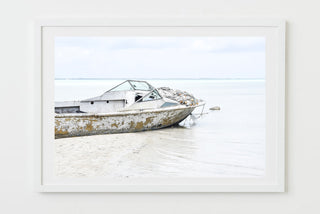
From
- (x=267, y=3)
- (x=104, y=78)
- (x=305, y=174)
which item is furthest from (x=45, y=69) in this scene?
(x=305, y=174)

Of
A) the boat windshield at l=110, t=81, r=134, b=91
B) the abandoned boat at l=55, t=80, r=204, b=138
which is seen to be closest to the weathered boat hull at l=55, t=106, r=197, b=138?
the abandoned boat at l=55, t=80, r=204, b=138

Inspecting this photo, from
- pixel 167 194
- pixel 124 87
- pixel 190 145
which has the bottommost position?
pixel 167 194

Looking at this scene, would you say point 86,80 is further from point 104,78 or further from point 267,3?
point 267,3

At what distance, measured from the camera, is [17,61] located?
1672mm

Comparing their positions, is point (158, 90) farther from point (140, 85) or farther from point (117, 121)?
point (117, 121)

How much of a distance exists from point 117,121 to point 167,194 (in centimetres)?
37

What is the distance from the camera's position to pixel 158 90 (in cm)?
168

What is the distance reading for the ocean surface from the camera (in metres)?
1.65

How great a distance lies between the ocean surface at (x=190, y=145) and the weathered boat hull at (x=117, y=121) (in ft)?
0.11

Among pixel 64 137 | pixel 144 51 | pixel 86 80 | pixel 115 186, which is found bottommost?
pixel 115 186

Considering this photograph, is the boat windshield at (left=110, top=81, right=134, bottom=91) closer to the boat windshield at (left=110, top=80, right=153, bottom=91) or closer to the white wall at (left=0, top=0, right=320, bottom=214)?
the boat windshield at (left=110, top=80, right=153, bottom=91)

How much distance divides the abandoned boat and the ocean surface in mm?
31

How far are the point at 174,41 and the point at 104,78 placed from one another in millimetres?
331

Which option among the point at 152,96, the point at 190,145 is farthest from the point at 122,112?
the point at 190,145
